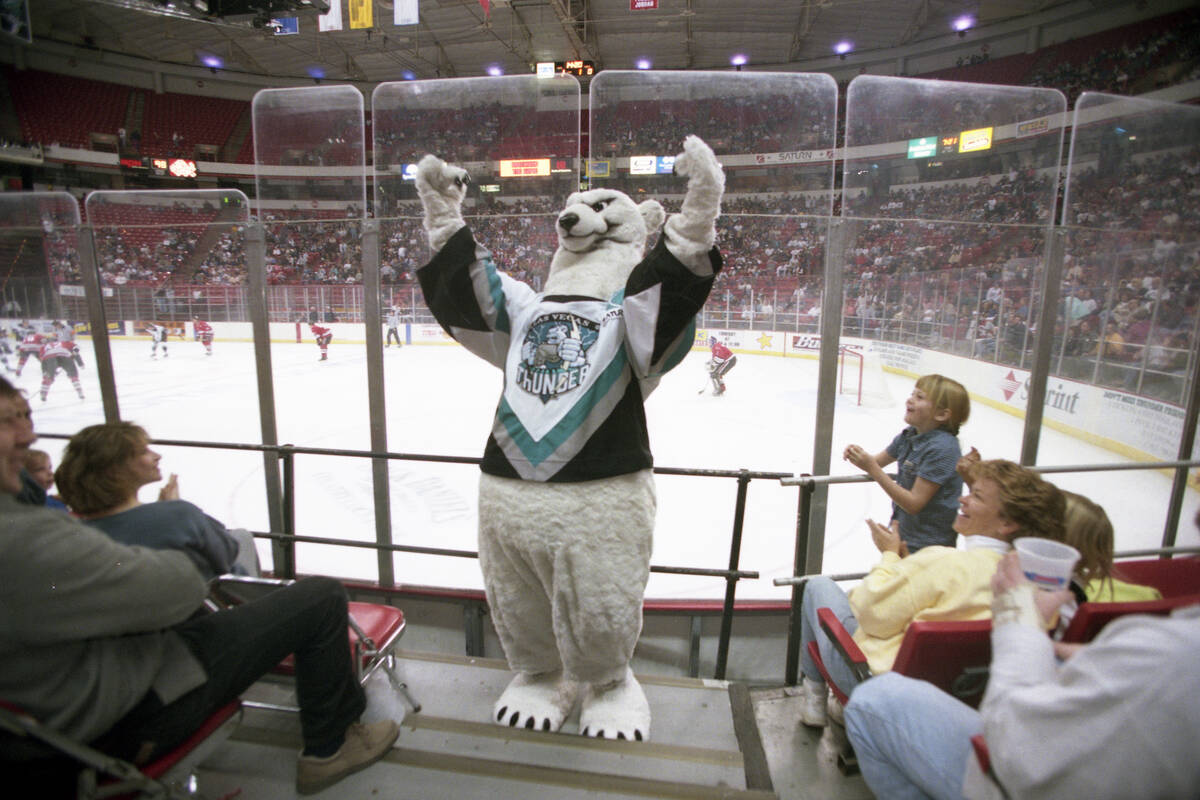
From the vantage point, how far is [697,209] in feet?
4.34

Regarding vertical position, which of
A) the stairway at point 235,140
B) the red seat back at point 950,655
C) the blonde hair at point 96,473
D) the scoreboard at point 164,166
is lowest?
the red seat back at point 950,655

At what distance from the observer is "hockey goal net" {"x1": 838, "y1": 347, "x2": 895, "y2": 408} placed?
264cm

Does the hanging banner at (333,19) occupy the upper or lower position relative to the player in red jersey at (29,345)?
upper

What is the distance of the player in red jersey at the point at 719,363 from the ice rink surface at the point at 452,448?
0.38 ft

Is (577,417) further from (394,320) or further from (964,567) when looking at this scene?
(394,320)

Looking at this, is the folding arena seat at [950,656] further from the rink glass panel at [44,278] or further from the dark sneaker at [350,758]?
the rink glass panel at [44,278]

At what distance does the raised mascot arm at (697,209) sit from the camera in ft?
4.29

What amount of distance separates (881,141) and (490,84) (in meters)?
1.41

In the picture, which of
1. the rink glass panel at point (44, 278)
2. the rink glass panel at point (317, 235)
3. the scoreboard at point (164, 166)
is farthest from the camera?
the scoreboard at point (164, 166)

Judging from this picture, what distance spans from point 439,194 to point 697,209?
0.71 m

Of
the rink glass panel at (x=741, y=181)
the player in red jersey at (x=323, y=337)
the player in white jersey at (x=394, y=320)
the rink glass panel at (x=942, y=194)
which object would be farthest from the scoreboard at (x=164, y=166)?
the rink glass panel at (x=942, y=194)

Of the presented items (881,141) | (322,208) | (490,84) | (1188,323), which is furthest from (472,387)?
(1188,323)

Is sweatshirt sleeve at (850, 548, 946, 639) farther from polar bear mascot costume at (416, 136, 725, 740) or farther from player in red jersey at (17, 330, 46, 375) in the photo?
player in red jersey at (17, 330, 46, 375)

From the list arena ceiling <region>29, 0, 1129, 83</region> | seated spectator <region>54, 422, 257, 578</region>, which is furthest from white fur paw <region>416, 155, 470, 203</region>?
arena ceiling <region>29, 0, 1129, 83</region>
